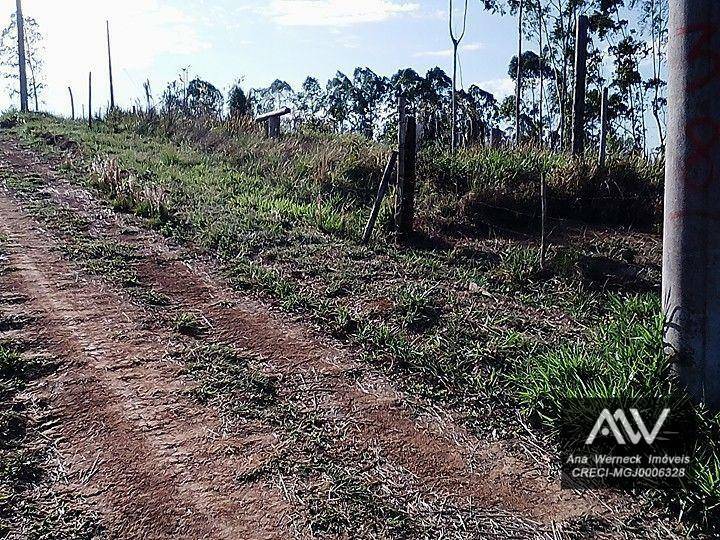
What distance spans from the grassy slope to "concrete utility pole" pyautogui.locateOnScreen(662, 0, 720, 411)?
22 centimetres

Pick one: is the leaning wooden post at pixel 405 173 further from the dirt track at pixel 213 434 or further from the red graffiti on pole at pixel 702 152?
the red graffiti on pole at pixel 702 152

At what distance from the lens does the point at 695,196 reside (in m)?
3.36

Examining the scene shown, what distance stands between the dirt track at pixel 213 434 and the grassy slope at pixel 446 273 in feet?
1.00

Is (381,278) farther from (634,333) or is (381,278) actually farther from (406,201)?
(634,333)

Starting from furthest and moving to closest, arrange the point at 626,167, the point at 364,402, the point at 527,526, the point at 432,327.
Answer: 1. the point at 626,167
2. the point at 432,327
3. the point at 364,402
4. the point at 527,526

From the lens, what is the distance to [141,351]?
4508mm

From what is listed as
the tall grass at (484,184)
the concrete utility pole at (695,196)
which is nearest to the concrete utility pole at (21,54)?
the tall grass at (484,184)

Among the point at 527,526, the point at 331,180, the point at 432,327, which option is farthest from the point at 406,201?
the point at 527,526

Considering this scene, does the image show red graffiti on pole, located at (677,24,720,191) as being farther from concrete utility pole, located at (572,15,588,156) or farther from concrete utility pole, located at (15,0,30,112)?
concrete utility pole, located at (15,0,30,112)

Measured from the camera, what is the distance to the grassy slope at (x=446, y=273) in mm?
3932

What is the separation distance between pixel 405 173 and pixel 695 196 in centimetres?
394

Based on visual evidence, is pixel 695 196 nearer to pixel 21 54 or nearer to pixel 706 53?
pixel 706 53

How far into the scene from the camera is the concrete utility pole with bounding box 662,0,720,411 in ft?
10.8

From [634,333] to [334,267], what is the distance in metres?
2.96
